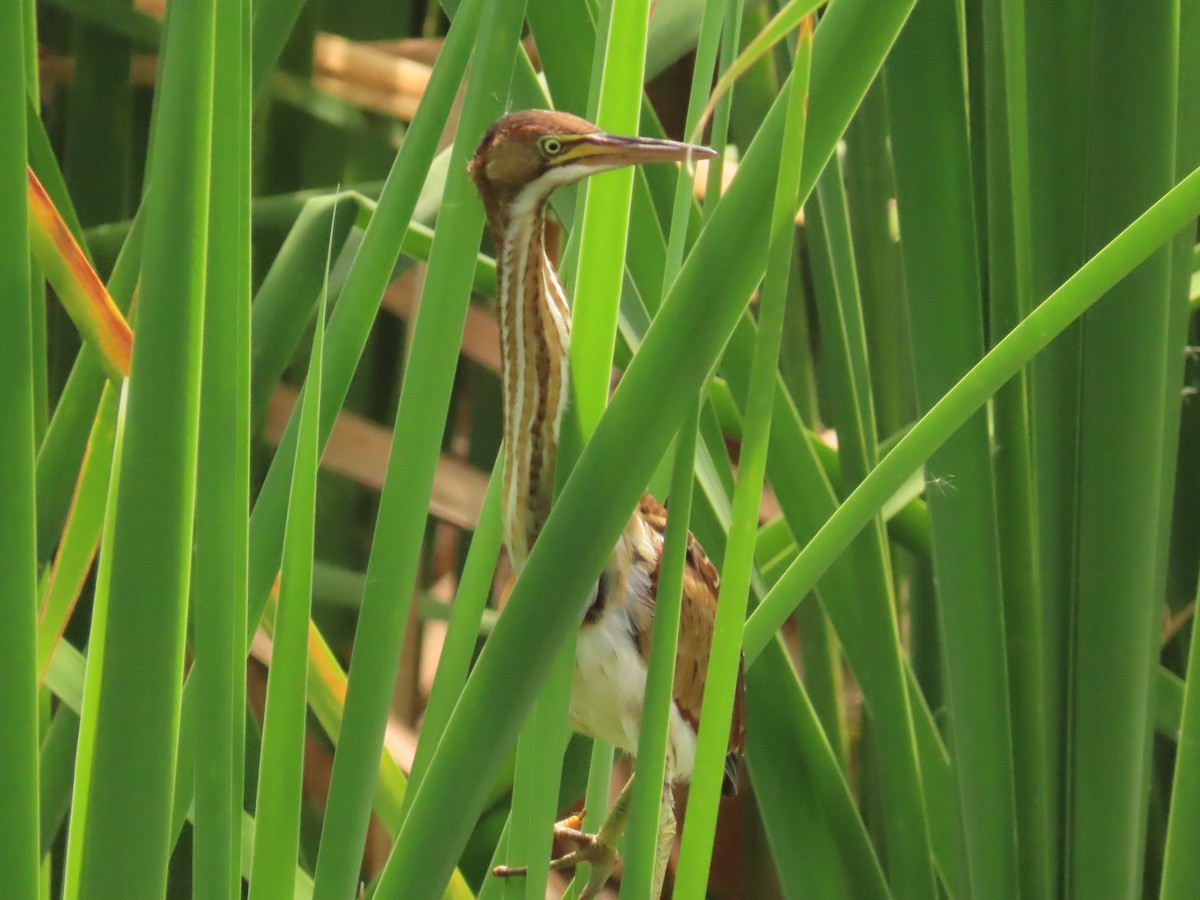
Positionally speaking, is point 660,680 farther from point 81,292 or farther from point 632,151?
point 81,292

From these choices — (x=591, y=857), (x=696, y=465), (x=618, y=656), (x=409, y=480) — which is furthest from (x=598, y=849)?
(x=409, y=480)

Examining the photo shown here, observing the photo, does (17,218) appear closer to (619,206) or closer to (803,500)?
(619,206)

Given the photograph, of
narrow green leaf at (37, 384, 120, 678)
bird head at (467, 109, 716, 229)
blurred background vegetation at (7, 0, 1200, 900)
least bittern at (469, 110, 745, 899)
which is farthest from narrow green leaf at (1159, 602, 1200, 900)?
narrow green leaf at (37, 384, 120, 678)

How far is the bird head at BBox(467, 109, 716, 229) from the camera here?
56 centimetres

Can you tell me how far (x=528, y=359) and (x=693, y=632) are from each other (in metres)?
0.23

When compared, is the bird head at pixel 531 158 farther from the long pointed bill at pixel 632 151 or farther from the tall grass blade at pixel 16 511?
the tall grass blade at pixel 16 511

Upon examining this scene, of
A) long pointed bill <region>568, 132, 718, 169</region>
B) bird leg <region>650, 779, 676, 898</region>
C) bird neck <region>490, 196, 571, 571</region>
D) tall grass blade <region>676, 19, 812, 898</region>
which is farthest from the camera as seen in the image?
bird leg <region>650, 779, 676, 898</region>

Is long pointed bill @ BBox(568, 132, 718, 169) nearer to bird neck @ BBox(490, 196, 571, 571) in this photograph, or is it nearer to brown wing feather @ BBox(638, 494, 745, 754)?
bird neck @ BBox(490, 196, 571, 571)

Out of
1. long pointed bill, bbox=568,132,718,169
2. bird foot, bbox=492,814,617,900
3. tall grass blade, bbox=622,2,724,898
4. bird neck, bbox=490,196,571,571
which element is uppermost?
long pointed bill, bbox=568,132,718,169

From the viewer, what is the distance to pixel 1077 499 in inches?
21.6

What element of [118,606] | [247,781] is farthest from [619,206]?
[247,781]

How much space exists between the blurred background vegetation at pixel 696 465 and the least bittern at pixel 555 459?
32 millimetres

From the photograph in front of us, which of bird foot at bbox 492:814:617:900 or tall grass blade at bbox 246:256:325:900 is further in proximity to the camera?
bird foot at bbox 492:814:617:900

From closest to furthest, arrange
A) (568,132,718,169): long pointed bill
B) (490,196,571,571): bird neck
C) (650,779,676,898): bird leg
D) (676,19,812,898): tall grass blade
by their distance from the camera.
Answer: (676,19,812,898): tall grass blade → (568,132,718,169): long pointed bill → (490,196,571,571): bird neck → (650,779,676,898): bird leg
